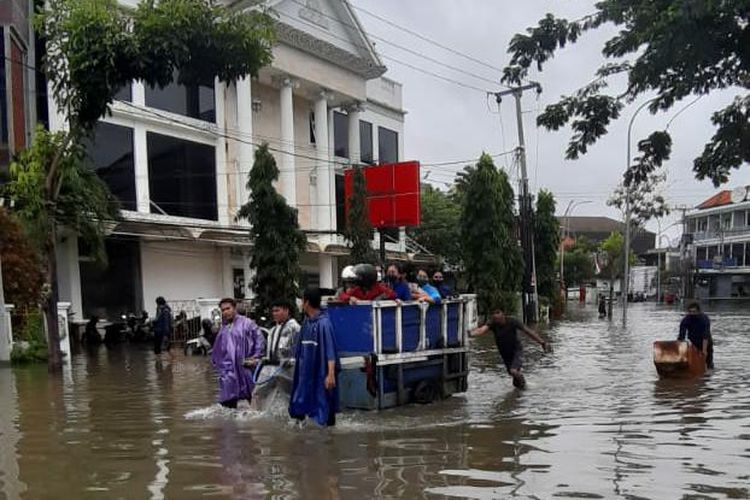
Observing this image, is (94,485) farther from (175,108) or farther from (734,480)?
(175,108)

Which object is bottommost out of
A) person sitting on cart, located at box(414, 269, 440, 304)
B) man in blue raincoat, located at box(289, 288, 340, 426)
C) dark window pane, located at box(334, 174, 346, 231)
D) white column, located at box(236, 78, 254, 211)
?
man in blue raincoat, located at box(289, 288, 340, 426)

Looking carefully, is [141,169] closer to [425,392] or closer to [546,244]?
[425,392]

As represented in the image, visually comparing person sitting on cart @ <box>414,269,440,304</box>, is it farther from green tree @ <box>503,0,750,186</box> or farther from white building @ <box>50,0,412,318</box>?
white building @ <box>50,0,412,318</box>

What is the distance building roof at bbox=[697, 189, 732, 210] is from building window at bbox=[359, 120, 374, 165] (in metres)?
42.4

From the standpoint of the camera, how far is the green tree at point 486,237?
95.5ft

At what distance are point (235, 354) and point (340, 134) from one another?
2989 cm

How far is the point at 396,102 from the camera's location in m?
42.8

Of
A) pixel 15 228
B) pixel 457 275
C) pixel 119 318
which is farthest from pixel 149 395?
pixel 457 275

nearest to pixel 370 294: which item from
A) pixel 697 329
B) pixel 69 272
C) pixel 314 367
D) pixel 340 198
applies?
pixel 314 367

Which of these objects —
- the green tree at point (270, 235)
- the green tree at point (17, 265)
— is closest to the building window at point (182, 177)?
the green tree at point (270, 235)

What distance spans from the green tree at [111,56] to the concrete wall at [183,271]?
1321 cm

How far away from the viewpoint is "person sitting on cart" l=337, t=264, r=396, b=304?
31.6 ft

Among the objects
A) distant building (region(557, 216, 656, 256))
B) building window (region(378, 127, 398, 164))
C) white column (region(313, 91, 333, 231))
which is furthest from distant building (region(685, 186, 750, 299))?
distant building (region(557, 216, 656, 256))

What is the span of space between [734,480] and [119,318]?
23.6 m
